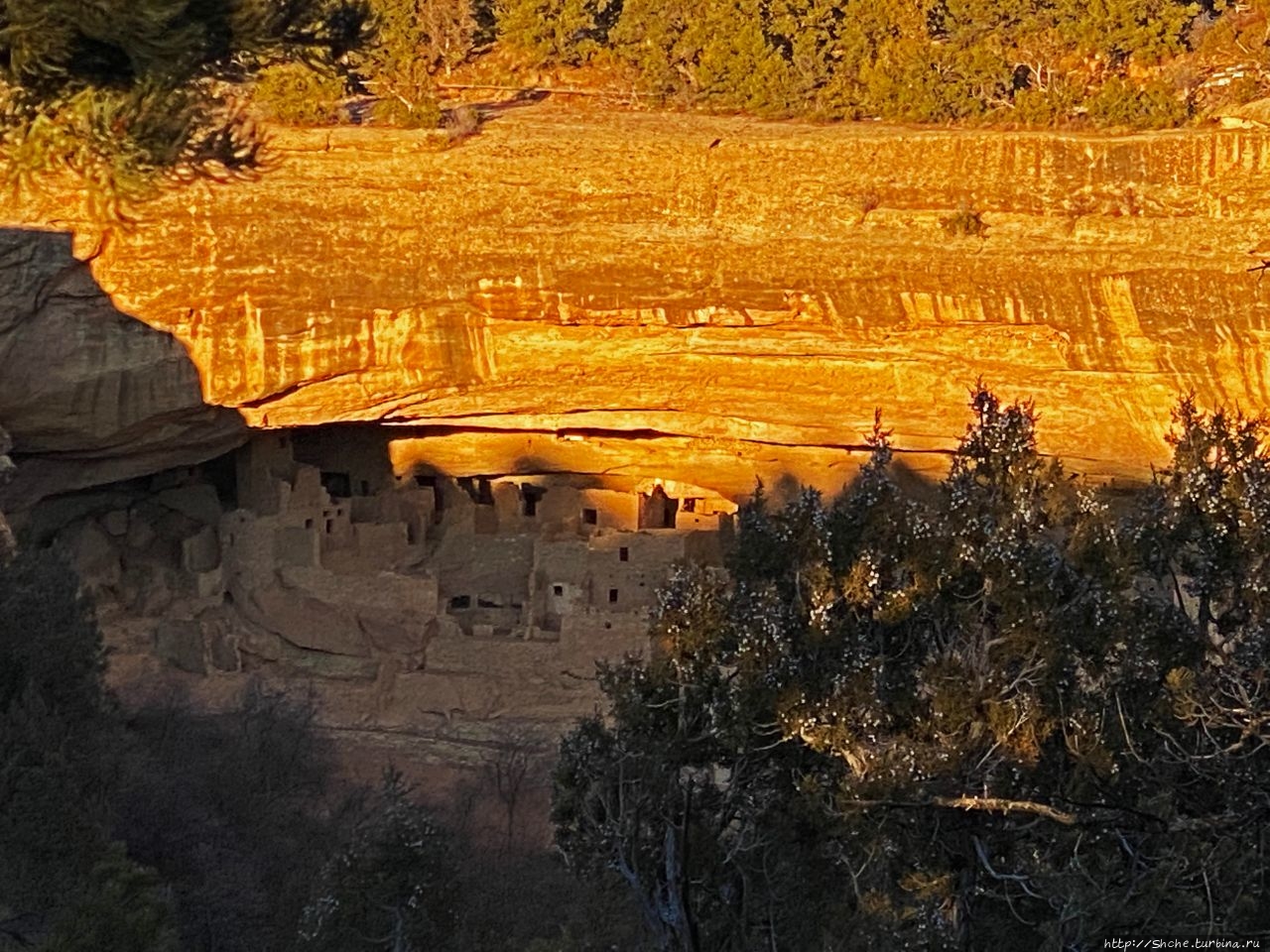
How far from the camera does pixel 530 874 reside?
14000 millimetres

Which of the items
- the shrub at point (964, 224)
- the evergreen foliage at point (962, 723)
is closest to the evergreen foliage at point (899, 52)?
the shrub at point (964, 224)

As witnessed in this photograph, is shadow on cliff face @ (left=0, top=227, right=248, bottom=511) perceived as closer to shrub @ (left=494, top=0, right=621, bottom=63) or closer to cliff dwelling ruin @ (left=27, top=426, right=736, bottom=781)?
cliff dwelling ruin @ (left=27, top=426, right=736, bottom=781)

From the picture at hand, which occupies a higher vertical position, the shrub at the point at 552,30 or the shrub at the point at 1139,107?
the shrub at the point at 552,30

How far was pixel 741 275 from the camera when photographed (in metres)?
14.2

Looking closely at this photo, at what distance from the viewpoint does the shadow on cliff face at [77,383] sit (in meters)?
14.2

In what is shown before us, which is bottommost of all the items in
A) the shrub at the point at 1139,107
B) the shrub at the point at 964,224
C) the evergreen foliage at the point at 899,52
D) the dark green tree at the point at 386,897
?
the dark green tree at the point at 386,897

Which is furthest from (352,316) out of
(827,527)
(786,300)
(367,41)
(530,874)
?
(367,41)

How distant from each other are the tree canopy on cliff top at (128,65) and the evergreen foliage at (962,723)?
350 cm

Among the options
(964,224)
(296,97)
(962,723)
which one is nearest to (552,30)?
(296,97)

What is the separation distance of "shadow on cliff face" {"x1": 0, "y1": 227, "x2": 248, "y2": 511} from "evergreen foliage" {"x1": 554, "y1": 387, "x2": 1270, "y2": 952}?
234 inches

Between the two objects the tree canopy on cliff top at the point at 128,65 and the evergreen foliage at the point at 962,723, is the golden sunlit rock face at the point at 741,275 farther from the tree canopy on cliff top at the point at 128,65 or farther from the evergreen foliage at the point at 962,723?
the tree canopy on cliff top at the point at 128,65

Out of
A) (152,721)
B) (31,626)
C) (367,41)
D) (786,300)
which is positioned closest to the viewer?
(367,41)

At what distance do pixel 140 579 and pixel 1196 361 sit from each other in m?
8.36

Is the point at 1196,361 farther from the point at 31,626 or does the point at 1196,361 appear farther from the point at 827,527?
the point at 31,626
